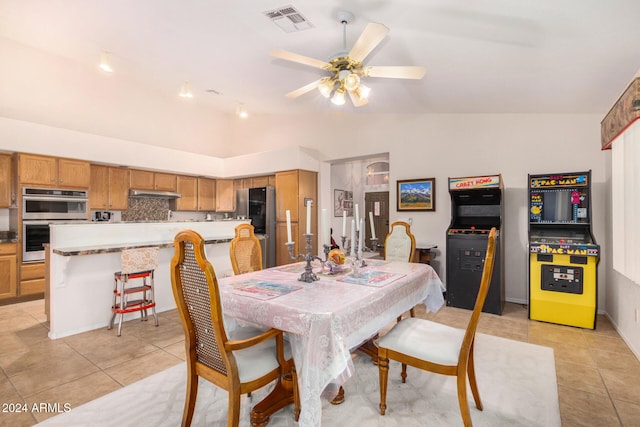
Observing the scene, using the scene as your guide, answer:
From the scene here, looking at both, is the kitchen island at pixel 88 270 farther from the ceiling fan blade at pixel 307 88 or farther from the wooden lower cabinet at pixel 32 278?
the ceiling fan blade at pixel 307 88

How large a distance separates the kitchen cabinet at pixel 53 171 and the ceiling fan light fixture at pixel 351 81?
15.5 ft

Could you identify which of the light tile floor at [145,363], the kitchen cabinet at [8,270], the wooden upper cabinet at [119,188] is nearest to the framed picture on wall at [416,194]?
the light tile floor at [145,363]

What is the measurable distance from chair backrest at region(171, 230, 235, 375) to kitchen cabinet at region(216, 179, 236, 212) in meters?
5.78

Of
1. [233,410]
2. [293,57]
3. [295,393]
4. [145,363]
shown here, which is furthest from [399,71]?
[145,363]

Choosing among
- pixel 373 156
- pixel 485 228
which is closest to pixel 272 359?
pixel 485 228

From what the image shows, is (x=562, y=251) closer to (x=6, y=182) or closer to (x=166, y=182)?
(x=166, y=182)

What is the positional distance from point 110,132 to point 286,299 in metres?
5.69

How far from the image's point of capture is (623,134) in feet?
8.07

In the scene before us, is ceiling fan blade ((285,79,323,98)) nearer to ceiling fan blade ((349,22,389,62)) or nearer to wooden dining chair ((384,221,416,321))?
ceiling fan blade ((349,22,389,62))

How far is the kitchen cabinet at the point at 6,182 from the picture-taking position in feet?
14.6

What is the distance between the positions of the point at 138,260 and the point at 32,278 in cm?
257

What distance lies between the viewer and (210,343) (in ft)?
5.21

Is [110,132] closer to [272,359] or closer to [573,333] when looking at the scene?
[272,359]

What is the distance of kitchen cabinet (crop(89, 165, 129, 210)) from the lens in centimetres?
533
